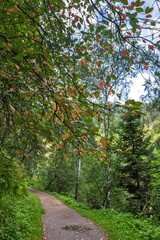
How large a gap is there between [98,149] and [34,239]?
12.9 feet

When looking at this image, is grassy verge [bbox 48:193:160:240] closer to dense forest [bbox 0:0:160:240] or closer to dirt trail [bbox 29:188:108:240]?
dirt trail [bbox 29:188:108:240]

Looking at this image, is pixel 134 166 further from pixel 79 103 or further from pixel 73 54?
pixel 73 54

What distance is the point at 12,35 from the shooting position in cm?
204

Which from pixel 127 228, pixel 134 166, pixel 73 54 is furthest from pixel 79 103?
pixel 134 166

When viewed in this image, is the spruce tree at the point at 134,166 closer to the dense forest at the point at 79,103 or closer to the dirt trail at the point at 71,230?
the dense forest at the point at 79,103

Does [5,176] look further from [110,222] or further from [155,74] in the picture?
[110,222]

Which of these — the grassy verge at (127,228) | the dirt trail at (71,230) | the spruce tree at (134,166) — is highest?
the spruce tree at (134,166)

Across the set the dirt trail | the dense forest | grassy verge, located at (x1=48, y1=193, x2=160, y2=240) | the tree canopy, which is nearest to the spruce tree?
the dense forest

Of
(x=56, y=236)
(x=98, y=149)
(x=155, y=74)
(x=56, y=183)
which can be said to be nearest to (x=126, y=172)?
(x=56, y=236)

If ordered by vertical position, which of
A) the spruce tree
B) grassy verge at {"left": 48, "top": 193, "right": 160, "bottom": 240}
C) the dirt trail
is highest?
the spruce tree

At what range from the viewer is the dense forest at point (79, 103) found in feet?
5.84

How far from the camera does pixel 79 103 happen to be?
7.54 feet

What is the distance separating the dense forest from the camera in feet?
5.84

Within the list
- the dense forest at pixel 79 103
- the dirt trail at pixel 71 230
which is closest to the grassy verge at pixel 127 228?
the dirt trail at pixel 71 230
